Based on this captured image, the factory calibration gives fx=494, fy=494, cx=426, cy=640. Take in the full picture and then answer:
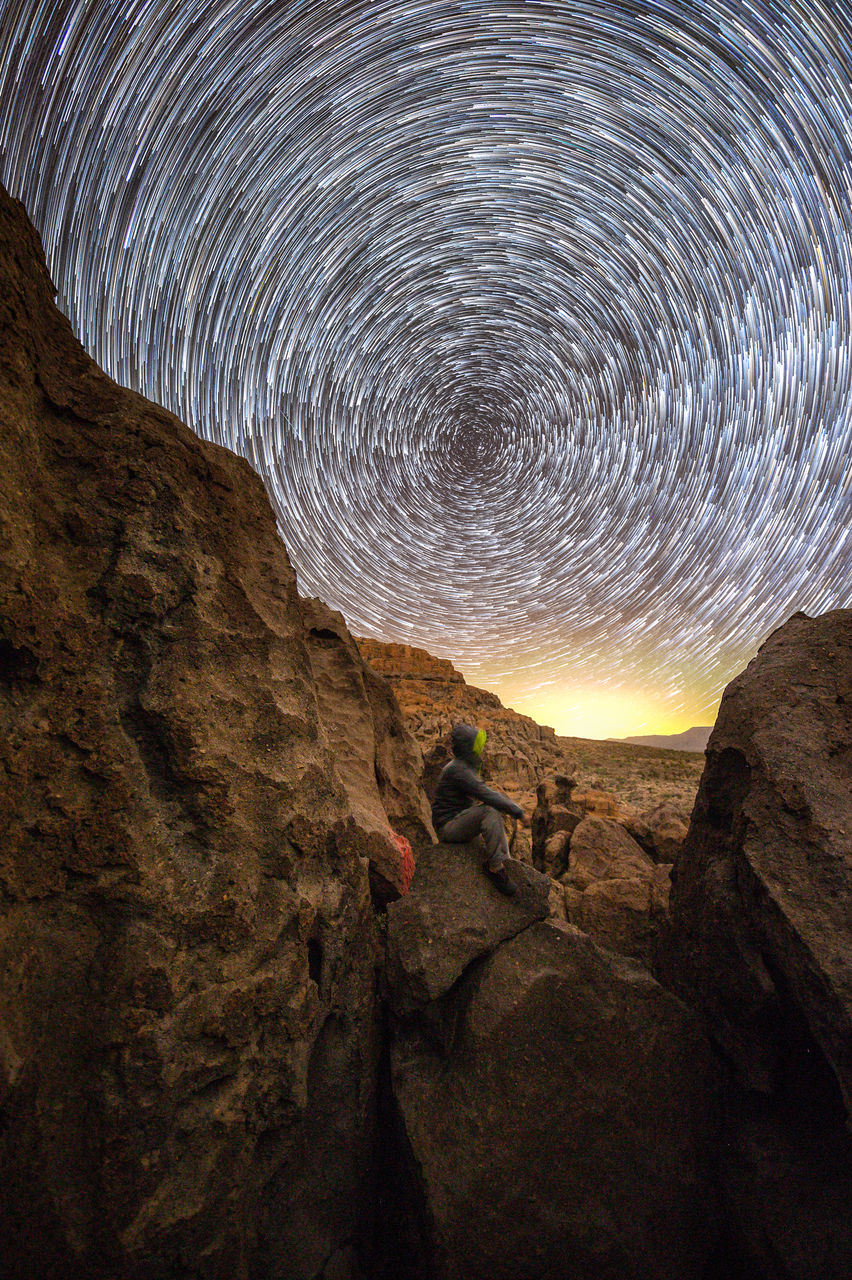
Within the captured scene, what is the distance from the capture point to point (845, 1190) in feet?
11.6

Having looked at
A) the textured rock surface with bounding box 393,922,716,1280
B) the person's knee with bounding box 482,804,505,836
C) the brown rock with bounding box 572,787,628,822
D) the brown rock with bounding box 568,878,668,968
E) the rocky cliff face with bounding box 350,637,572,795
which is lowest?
the textured rock surface with bounding box 393,922,716,1280

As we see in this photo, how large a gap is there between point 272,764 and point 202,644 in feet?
3.54

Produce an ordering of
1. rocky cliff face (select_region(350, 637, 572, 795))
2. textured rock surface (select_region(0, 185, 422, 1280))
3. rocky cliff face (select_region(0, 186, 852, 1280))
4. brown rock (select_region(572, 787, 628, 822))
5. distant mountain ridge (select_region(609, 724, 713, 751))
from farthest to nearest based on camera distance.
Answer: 1. distant mountain ridge (select_region(609, 724, 713, 751))
2. rocky cliff face (select_region(350, 637, 572, 795))
3. brown rock (select_region(572, 787, 628, 822))
4. rocky cliff face (select_region(0, 186, 852, 1280))
5. textured rock surface (select_region(0, 185, 422, 1280))

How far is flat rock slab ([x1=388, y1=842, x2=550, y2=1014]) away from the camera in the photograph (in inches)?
172

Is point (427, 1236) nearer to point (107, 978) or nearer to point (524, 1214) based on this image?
point (524, 1214)

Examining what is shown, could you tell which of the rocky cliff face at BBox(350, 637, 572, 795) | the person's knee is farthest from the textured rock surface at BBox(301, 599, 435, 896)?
the rocky cliff face at BBox(350, 637, 572, 795)

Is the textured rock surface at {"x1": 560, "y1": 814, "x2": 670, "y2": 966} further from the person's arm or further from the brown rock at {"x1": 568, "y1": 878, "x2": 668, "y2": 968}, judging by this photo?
the person's arm

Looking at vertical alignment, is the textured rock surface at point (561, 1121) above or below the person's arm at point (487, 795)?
below

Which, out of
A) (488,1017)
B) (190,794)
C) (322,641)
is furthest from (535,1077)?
(322,641)

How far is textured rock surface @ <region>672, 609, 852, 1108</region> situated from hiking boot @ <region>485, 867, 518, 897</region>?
5.82ft

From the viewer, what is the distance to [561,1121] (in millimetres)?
3988

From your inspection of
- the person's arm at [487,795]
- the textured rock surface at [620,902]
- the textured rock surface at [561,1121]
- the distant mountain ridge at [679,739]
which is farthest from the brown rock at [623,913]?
the distant mountain ridge at [679,739]

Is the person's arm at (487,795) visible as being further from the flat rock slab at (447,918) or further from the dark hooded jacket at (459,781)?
the flat rock slab at (447,918)

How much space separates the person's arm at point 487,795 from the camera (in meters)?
5.25
